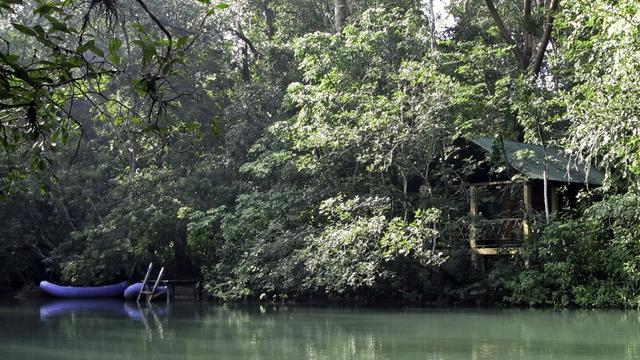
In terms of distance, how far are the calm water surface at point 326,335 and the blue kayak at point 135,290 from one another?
3832 millimetres

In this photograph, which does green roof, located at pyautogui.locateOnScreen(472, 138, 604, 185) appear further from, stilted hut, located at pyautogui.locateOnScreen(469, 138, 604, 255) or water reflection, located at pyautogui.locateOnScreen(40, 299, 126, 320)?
water reflection, located at pyautogui.locateOnScreen(40, 299, 126, 320)

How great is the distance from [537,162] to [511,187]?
729 millimetres

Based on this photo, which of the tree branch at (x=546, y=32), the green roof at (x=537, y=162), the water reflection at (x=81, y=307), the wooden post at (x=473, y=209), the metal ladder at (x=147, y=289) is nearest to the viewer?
the green roof at (x=537, y=162)

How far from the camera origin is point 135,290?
20109 millimetres

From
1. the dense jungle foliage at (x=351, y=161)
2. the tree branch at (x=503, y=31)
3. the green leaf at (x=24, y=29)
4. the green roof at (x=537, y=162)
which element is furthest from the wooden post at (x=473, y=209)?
the green leaf at (x=24, y=29)

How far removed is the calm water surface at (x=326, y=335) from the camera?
29.8 feet

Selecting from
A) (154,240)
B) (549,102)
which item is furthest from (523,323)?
(154,240)

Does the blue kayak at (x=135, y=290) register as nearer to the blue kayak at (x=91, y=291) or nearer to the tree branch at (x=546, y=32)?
the blue kayak at (x=91, y=291)

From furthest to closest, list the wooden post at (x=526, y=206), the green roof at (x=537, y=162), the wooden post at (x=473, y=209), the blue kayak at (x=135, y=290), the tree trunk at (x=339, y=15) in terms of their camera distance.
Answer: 1. the blue kayak at (x=135, y=290)
2. the tree trunk at (x=339, y=15)
3. the wooden post at (x=473, y=209)
4. the green roof at (x=537, y=162)
5. the wooden post at (x=526, y=206)

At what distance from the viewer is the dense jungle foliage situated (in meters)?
13.7

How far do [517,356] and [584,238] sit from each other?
6150 mm

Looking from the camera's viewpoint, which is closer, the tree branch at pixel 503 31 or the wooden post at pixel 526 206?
the wooden post at pixel 526 206

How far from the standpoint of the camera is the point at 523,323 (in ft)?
38.7

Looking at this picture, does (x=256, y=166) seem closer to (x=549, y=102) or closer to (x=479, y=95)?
(x=479, y=95)
